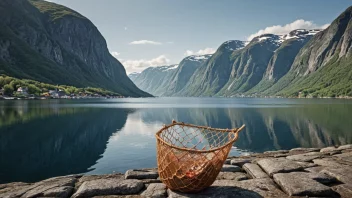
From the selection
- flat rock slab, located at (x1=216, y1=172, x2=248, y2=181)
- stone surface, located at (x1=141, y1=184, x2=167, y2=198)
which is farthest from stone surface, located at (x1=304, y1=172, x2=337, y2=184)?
stone surface, located at (x1=141, y1=184, x2=167, y2=198)

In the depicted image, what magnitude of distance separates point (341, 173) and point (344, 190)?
181cm

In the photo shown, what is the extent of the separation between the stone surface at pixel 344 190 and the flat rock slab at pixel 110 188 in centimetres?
743

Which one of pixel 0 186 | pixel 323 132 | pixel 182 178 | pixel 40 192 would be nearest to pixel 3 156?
pixel 0 186

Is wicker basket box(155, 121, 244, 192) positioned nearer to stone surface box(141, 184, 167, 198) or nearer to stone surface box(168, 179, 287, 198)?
stone surface box(168, 179, 287, 198)

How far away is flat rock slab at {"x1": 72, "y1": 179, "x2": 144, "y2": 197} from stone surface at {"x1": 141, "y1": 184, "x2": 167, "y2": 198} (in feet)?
1.50

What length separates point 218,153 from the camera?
9.77 m

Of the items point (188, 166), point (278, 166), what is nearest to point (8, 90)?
point (188, 166)

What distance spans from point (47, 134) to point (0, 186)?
36.5 m

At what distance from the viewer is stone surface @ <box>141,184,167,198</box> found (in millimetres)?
9944

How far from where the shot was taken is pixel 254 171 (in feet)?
41.3

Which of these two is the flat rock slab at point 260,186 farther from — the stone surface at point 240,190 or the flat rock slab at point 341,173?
the flat rock slab at point 341,173

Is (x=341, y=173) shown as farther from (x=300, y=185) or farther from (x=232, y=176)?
(x=232, y=176)

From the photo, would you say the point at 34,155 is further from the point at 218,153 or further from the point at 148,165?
the point at 218,153

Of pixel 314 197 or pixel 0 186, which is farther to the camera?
pixel 0 186
